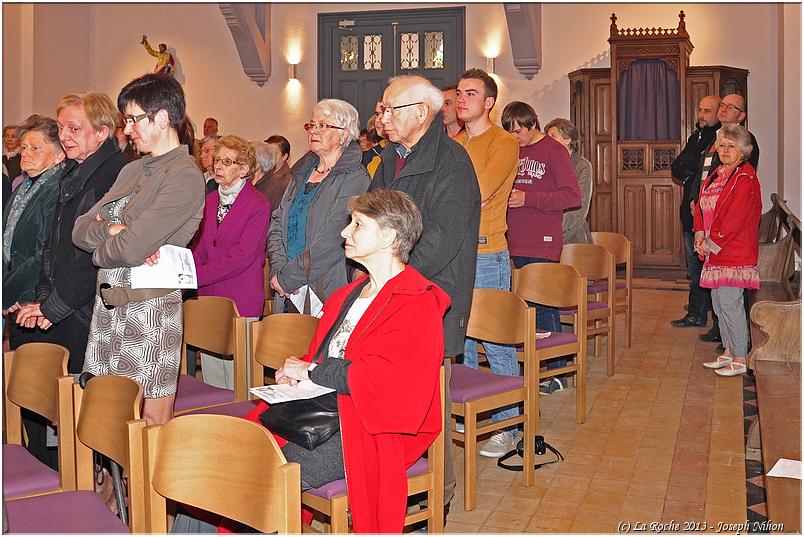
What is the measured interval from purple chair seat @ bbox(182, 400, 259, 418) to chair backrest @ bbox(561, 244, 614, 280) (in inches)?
111

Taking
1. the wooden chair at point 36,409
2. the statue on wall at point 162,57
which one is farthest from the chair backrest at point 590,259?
the statue on wall at point 162,57

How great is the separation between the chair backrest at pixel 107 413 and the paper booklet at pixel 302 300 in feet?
4.38

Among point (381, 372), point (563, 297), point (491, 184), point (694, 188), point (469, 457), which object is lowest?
point (469, 457)

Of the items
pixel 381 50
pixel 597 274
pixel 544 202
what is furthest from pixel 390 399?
pixel 381 50

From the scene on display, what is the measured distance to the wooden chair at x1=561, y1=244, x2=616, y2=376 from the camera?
558cm

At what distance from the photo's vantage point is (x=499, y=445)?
165 inches

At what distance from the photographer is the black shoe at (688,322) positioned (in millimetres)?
7414

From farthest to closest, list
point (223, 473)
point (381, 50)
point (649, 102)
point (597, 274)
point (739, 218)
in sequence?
point (381, 50) → point (649, 102) → point (597, 274) → point (739, 218) → point (223, 473)

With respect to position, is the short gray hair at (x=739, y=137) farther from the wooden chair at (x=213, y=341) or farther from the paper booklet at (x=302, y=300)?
the wooden chair at (x=213, y=341)

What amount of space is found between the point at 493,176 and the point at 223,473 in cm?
246

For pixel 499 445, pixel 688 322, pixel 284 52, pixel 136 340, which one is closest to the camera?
pixel 136 340

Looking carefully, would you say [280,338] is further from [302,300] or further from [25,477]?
[25,477]

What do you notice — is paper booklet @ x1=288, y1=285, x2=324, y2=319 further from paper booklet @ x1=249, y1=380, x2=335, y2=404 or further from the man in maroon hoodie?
the man in maroon hoodie

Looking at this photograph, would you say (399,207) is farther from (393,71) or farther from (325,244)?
(393,71)
